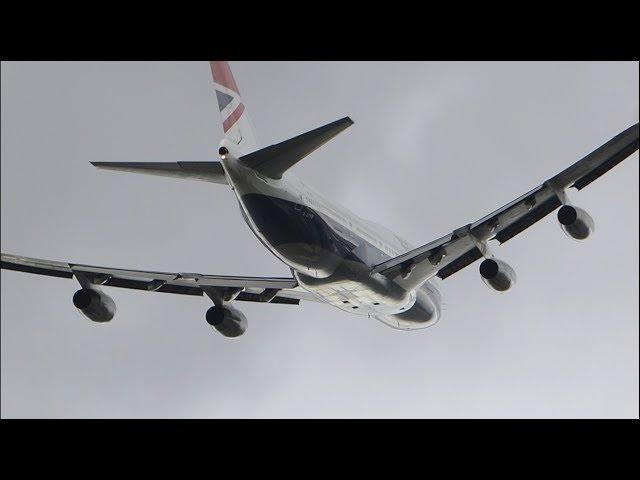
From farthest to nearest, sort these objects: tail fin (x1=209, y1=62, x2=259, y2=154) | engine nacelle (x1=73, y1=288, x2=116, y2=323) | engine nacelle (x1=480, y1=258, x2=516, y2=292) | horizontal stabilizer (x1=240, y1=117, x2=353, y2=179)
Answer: engine nacelle (x1=73, y1=288, x2=116, y2=323) → tail fin (x1=209, y1=62, x2=259, y2=154) → engine nacelle (x1=480, y1=258, x2=516, y2=292) → horizontal stabilizer (x1=240, y1=117, x2=353, y2=179)

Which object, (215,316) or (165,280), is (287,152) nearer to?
(165,280)

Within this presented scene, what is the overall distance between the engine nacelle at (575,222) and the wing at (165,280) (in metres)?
9.17

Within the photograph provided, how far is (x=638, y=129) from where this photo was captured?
2052 cm

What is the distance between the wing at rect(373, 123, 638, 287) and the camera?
21641mm

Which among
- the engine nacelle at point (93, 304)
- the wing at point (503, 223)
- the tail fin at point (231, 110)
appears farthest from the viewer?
the engine nacelle at point (93, 304)

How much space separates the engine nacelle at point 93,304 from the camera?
26047mm

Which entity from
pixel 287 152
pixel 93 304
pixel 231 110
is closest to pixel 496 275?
pixel 287 152

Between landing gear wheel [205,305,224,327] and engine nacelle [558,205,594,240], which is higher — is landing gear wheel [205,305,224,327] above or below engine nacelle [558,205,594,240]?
above

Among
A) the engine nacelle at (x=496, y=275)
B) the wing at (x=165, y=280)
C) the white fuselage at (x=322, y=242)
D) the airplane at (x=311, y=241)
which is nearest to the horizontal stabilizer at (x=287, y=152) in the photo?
the airplane at (x=311, y=241)

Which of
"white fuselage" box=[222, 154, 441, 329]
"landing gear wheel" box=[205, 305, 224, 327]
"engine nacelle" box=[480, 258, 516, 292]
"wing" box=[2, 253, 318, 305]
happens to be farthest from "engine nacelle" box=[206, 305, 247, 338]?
"engine nacelle" box=[480, 258, 516, 292]

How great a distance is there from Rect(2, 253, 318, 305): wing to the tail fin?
4.80m

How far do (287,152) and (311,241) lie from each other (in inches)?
123

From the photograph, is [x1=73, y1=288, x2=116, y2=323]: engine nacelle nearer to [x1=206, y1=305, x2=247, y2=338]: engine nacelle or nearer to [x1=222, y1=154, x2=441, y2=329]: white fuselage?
[x1=206, y1=305, x2=247, y2=338]: engine nacelle

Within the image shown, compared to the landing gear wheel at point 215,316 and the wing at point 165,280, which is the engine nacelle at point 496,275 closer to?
the wing at point 165,280
